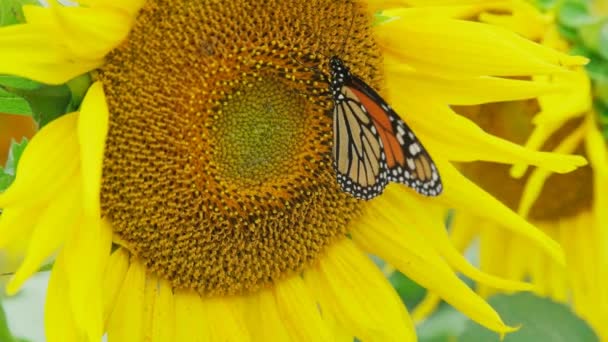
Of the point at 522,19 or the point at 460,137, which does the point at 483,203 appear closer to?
the point at 460,137

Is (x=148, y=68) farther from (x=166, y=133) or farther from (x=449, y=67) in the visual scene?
(x=449, y=67)

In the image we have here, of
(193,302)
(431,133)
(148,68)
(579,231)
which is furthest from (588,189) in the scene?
(148,68)

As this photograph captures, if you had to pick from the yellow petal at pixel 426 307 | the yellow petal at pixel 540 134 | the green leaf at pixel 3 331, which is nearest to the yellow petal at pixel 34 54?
the green leaf at pixel 3 331

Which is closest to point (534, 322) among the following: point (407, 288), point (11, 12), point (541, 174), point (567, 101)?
point (541, 174)

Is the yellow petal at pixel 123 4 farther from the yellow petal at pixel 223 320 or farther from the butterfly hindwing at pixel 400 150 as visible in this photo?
the yellow petal at pixel 223 320

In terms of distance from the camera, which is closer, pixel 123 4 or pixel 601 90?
pixel 123 4

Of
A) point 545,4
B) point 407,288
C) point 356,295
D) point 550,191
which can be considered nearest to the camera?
point 356,295
